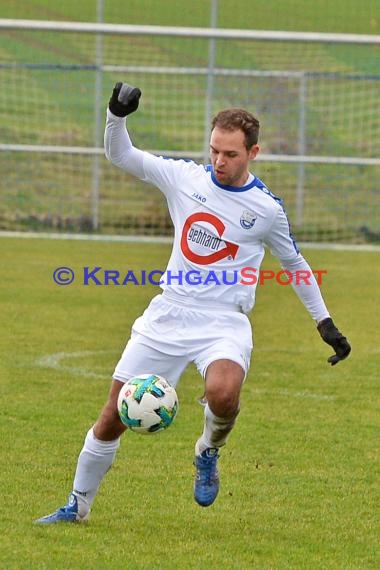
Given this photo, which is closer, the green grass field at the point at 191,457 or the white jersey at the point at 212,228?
the green grass field at the point at 191,457

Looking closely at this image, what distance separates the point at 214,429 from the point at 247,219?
974mm

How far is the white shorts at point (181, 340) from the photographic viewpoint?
5703mm

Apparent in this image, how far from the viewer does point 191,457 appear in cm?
703

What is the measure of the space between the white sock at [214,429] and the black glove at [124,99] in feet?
4.53

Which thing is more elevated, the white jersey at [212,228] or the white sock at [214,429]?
the white jersey at [212,228]

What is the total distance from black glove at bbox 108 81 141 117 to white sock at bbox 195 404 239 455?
1.38m

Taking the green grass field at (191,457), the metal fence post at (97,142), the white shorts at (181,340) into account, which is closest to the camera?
the green grass field at (191,457)

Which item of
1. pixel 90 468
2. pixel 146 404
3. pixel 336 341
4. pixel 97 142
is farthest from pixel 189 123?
pixel 146 404

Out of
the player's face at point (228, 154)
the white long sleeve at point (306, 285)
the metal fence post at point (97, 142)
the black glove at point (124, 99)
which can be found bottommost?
the metal fence post at point (97, 142)

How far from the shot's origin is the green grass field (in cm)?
538

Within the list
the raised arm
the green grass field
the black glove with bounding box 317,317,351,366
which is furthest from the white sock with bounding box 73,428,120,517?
the raised arm

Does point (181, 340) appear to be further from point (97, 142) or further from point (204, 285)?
point (97, 142)

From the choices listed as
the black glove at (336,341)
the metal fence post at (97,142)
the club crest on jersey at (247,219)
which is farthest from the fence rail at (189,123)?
the club crest on jersey at (247,219)

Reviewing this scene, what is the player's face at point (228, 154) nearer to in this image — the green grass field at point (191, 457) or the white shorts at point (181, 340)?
the white shorts at point (181, 340)
